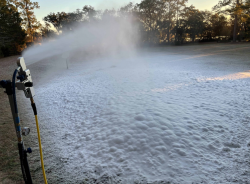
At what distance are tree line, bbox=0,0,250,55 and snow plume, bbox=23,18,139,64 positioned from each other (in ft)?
6.86

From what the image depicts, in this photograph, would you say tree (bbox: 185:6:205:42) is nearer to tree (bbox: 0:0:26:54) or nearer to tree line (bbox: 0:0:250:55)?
tree line (bbox: 0:0:250:55)

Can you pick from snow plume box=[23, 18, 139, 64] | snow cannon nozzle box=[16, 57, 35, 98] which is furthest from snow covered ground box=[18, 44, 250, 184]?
snow plume box=[23, 18, 139, 64]

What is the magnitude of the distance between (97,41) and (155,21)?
56.5 feet

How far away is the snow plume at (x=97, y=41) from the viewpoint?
2852 centimetres

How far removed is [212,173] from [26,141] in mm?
4075

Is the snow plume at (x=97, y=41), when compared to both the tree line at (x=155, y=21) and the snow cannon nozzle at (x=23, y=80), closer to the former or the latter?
the tree line at (x=155, y=21)

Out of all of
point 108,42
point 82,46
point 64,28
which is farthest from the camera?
point 64,28

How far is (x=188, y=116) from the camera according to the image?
495cm

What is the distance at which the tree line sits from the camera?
31625mm

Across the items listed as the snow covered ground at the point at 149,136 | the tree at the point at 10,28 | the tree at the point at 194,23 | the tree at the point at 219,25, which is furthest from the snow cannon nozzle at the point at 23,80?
the tree at the point at 219,25

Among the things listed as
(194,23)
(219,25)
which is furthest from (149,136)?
(219,25)

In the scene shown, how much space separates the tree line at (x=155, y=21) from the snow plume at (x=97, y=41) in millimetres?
2091

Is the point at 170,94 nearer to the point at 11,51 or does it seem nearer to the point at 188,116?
the point at 188,116

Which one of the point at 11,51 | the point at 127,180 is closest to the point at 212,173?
the point at 127,180
